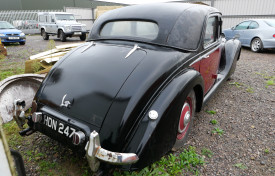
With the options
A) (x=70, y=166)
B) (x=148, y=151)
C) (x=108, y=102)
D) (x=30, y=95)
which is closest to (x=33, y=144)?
(x=70, y=166)

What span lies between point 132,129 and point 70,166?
93 centimetres

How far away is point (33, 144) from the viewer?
2488 mm

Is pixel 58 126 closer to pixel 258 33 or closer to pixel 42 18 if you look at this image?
pixel 258 33

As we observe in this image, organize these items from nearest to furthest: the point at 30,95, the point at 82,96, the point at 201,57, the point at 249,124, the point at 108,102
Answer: the point at 108,102 < the point at 82,96 < the point at 201,57 < the point at 249,124 < the point at 30,95

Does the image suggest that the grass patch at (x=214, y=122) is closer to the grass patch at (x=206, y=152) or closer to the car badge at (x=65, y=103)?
the grass patch at (x=206, y=152)

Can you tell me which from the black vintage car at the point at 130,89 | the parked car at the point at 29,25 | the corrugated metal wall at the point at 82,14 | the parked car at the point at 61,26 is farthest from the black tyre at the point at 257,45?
the parked car at the point at 29,25

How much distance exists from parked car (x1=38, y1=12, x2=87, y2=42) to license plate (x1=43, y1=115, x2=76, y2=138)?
10.8m

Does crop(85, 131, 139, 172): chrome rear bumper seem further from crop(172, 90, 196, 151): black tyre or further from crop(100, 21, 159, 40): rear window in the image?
crop(100, 21, 159, 40): rear window

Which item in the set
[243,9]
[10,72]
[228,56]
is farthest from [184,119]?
[243,9]

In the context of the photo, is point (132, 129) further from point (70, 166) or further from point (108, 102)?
point (70, 166)

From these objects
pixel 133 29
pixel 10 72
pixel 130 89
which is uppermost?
pixel 133 29

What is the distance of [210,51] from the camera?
2.98m

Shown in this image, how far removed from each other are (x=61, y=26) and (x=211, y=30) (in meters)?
11.0

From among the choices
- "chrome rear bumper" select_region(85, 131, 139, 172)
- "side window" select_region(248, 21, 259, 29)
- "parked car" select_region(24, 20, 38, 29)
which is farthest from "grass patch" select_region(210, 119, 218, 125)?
"parked car" select_region(24, 20, 38, 29)
